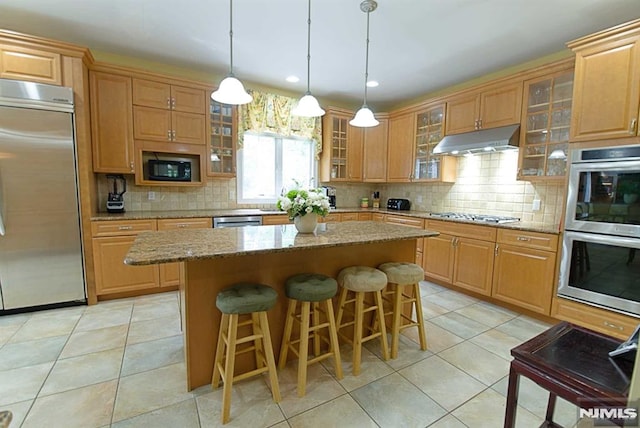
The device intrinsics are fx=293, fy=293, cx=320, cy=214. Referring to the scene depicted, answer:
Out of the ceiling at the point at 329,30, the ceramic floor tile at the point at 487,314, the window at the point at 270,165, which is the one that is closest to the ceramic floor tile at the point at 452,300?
the ceramic floor tile at the point at 487,314

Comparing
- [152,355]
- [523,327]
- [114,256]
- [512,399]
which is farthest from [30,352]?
[523,327]

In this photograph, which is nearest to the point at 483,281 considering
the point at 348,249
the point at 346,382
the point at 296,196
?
the point at 348,249

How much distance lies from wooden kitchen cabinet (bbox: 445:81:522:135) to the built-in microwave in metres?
3.36

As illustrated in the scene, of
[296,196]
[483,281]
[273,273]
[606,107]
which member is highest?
[606,107]

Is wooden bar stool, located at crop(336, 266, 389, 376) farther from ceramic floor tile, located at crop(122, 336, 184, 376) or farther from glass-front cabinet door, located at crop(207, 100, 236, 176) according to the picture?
glass-front cabinet door, located at crop(207, 100, 236, 176)

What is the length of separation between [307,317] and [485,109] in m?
3.18

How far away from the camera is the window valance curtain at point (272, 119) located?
13.1 ft

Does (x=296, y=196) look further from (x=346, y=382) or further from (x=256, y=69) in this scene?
(x=256, y=69)

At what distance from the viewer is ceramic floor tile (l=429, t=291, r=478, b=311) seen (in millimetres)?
3152

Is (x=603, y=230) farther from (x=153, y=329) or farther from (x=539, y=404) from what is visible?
(x=153, y=329)

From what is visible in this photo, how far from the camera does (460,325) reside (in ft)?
8.83

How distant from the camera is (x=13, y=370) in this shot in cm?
194

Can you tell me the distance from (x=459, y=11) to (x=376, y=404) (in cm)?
293

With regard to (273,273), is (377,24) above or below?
above
